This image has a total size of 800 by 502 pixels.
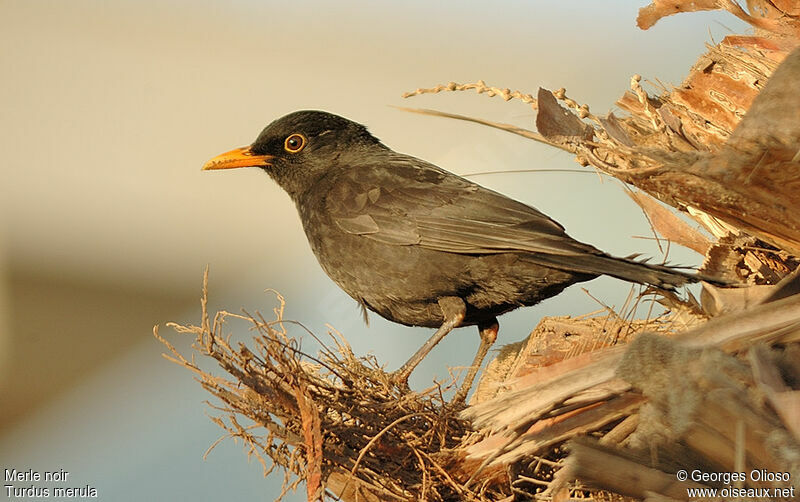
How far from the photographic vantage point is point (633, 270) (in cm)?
252

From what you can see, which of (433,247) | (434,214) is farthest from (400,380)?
(434,214)

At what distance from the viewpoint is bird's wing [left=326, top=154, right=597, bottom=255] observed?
285 cm

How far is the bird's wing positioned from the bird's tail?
5cm

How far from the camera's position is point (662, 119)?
2445mm

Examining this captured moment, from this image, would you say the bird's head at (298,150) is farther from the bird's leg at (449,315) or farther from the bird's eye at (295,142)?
the bird's leg at (449,315)

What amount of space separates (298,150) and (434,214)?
0.83m

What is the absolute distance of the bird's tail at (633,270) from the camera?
242 centimetres

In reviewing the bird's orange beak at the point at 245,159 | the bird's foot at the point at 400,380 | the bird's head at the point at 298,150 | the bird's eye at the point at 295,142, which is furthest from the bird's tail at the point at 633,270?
the bird's orange beak at the point at 245,159

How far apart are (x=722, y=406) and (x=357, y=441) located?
1.16m

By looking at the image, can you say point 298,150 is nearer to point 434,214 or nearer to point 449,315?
point 434,214

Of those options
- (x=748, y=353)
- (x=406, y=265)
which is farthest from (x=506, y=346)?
(x=748, y=353)

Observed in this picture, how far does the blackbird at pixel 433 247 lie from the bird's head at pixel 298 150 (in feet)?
0.34

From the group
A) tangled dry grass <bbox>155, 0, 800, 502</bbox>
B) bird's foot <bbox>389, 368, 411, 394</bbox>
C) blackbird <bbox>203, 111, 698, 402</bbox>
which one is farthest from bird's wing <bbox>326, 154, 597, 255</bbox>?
bird's foot <bbox>389, 368, 411, 394</bbox>

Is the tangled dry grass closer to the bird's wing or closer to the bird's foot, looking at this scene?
the bird's foot
